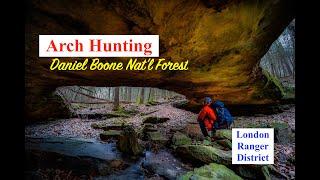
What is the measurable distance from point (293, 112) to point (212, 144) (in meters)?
1.36

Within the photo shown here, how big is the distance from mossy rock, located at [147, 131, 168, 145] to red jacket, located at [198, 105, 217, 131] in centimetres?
64

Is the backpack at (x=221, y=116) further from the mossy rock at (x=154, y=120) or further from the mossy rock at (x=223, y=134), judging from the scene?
the mossy rock at (x=154, y=120)

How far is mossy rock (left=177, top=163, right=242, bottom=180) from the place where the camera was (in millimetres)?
5207

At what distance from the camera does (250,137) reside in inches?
209

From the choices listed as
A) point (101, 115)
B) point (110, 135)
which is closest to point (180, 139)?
Answer: point (110, 135)

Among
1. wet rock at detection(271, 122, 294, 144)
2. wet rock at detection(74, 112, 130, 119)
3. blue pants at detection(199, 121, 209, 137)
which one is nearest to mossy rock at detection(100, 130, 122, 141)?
wet rock at detection(74, 112, 130, 119)

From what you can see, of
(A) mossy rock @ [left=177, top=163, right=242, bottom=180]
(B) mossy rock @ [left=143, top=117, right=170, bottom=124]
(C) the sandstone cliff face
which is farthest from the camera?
(B) mossy rock @ [left=143, top=117, right=170, bottom=124]

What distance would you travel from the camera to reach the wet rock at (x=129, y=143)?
5.38 meters

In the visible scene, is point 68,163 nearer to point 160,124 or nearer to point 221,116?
point 160,124

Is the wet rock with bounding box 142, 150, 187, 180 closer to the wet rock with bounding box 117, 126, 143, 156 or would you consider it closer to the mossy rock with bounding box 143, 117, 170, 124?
the wet rock with bounding box 117, 126, 143, 156

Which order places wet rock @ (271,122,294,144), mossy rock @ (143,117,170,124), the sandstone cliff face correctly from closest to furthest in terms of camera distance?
1. the sandstone cliff face
2. wet rock @ (271,122,294,144)
3. mossy rock @ (143,117,170,124)

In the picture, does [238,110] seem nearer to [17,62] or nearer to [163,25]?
[163,25]

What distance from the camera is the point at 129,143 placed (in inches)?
212
